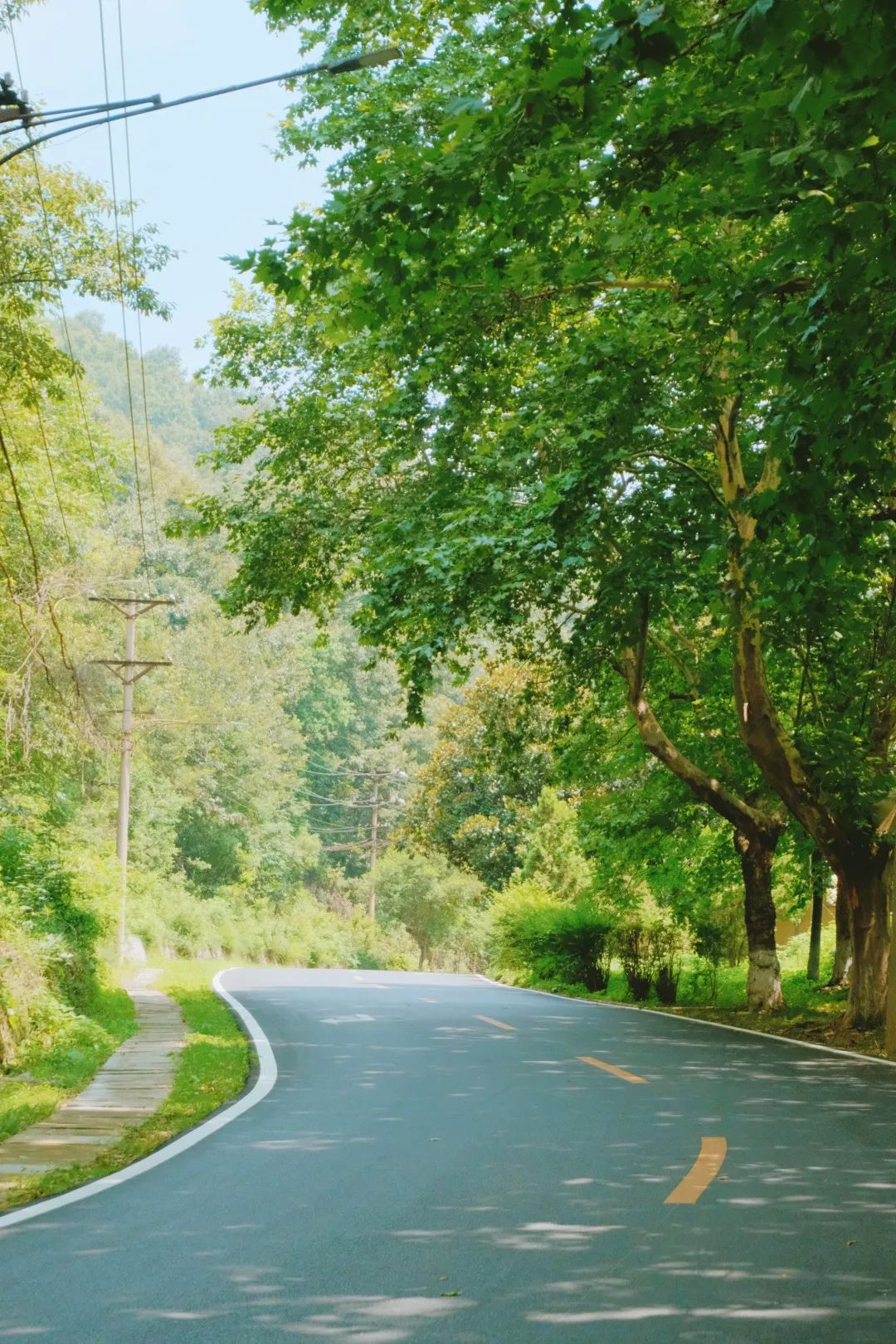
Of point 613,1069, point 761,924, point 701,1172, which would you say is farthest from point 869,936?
point 701,1172

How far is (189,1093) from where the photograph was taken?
37.0 ft

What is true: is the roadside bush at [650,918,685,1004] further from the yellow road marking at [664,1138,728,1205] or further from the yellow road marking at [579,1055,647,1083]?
the yellow road marking at [664,1138,728,1205]

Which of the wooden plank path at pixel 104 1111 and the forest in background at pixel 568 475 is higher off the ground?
the forest in background at pixel 568 475

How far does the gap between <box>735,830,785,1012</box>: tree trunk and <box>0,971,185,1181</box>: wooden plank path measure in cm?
934

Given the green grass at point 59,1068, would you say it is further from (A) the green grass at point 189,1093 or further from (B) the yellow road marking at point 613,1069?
(B) the yellow road marking at point 613,1069

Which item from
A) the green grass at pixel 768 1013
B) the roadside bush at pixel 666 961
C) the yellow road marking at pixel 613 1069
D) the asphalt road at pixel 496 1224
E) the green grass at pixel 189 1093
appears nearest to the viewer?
the asphalt road at pixel 496 1224

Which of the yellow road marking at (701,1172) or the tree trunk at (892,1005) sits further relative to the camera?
the tree trunk at (892,1005)

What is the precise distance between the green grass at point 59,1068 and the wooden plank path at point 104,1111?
0.37 ft

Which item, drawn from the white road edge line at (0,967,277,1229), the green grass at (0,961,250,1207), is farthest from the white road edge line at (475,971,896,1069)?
the green grass at (0,961,250,1207)

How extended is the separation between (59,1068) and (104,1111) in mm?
2520

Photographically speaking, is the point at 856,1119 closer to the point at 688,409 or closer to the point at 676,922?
the point at 688,409

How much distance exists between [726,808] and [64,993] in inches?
388

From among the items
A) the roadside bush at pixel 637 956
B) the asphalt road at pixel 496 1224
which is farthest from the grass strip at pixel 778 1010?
the asphalt road at pixel 496 1224

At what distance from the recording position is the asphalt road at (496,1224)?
4.92 meters
